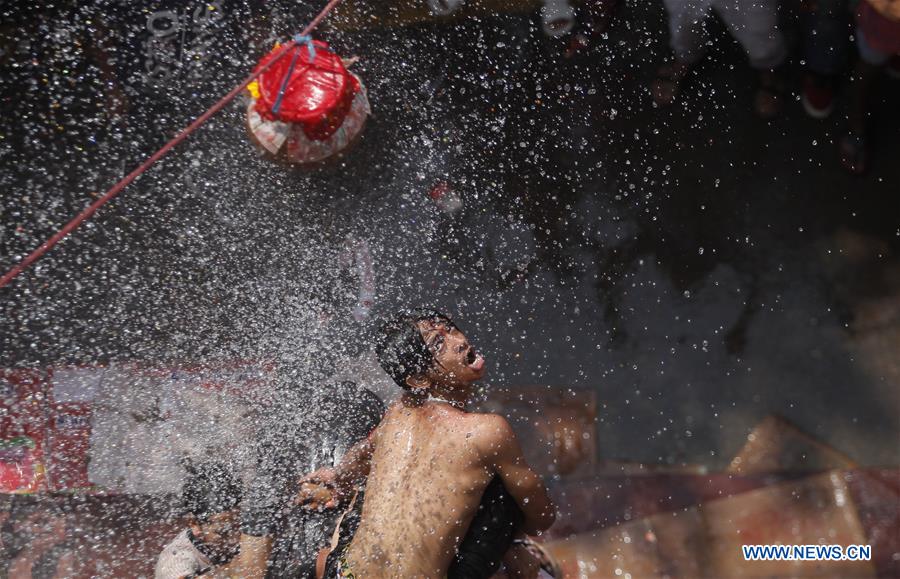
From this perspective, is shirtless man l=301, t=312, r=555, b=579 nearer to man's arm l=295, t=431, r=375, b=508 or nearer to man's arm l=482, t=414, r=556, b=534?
man's arm l=482, t=414, r=556, b=534

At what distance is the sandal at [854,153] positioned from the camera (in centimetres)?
316

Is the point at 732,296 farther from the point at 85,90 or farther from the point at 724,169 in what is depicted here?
the point at 85,90

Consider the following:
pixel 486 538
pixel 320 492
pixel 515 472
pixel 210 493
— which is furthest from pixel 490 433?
pixel 210 493

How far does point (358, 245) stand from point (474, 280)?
65 centimetres

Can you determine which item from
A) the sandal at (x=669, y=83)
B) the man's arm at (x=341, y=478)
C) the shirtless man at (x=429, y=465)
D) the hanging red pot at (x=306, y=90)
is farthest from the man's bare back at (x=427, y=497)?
the sandal at (x=669, y=83)

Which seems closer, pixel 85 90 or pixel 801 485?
pixel 801 485

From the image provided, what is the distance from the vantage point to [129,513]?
312 cm

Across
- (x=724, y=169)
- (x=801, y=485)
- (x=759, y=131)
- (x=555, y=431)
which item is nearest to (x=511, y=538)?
(x=555, y=431)

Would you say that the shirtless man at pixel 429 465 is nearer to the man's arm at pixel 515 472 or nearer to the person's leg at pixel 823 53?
the man's arm at pixel 515 472

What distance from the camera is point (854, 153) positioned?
3.17 meters

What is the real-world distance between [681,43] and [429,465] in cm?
259

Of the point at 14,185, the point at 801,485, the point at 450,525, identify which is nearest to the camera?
the point at 450,525

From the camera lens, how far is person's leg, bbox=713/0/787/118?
3.32 meters

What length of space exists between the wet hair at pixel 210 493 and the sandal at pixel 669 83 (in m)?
2.75
